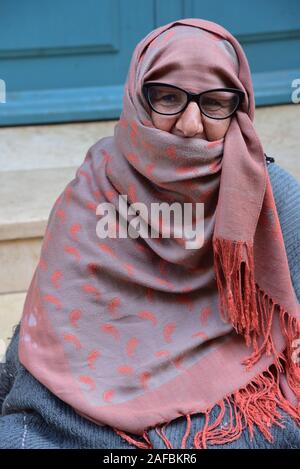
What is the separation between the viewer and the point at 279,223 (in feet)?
6.34

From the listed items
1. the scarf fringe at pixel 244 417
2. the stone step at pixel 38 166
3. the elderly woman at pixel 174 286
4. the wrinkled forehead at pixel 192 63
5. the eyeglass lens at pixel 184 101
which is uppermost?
the wrinkled forehead at pixel 192 63

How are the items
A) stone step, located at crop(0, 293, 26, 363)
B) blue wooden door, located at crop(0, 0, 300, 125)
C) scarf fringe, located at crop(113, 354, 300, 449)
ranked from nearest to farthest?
scarf fringe, located at crop(113, 354, 300, 449), stone step, located at crop(0, 293, 26, 363), blue wooden door, located at crop(0, 0, 300, 125)

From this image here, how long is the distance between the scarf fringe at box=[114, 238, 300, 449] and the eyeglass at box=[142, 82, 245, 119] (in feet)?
0.97

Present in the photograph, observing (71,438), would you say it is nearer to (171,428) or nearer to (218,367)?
(171,428)

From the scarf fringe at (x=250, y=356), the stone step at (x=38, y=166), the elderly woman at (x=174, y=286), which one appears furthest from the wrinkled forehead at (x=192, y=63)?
the stone step at (x=38, y=166)

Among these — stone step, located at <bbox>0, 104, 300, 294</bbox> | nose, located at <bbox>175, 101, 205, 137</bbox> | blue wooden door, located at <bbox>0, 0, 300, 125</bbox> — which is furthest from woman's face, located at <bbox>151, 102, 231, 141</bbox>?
blue wooden door, located at <bbox>0, 0, 300, 125</bbox>

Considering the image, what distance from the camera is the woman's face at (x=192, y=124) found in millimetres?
1844

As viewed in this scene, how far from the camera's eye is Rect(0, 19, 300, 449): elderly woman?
1.85 metres

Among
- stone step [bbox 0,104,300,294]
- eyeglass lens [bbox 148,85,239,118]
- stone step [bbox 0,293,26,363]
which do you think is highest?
eyeglass lens [bbox 148,85,239,118]

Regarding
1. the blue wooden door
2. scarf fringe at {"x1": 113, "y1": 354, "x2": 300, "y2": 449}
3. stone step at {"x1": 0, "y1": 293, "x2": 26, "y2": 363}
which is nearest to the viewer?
scarf fringe at {"x1": 113, "y1": 354, "x2": 300, "y2": 449}

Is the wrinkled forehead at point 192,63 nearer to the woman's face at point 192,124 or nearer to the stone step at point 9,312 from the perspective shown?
the woman's face at point 192,124

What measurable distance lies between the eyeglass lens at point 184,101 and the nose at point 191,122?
19 millimetres

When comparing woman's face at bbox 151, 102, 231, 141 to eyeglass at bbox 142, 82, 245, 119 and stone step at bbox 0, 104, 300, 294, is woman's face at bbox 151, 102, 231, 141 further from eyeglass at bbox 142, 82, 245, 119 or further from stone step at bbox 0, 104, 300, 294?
stone step at bbox 0, 104, 300, 294

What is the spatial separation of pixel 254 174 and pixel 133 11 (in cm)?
198
